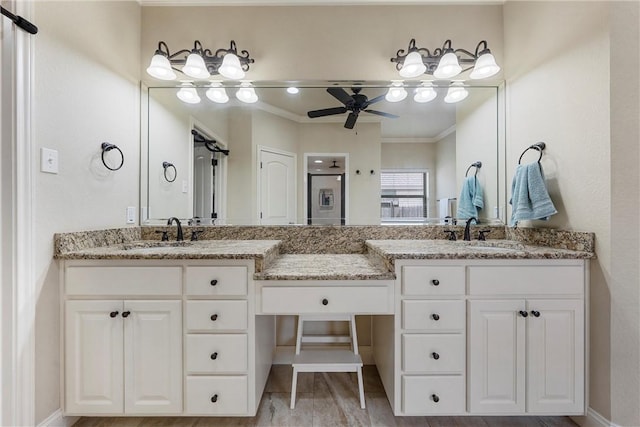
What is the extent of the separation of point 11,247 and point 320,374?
1792mm

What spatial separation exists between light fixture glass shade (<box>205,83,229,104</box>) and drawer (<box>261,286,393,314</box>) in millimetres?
1435

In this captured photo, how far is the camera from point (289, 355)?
2014mm

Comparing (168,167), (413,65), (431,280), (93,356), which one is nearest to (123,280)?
(93,356)

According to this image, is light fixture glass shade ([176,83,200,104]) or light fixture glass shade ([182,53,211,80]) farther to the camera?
light fixture glass shade ([176,83,200,104])

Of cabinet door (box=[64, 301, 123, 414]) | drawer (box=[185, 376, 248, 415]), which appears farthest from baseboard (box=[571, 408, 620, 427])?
cabinet door (box=[64, 301, 123, 414])

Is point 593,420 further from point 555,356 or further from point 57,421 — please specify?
point 57,421

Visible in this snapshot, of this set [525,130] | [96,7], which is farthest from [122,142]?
[525,130]

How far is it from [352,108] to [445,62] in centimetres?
66

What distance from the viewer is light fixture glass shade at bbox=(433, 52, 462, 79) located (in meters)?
1.81

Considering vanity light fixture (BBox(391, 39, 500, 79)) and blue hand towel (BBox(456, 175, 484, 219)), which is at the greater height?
vanity light fixture (BBox(391, 39, 500, 79))

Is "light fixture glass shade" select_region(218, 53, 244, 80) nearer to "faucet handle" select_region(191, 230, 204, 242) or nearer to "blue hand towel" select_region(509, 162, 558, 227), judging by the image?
"faucet handle" select_region(191, 230, 204, 242)

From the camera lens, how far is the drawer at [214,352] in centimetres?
133

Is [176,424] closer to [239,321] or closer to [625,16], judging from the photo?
[239,321]

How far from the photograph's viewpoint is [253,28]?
1945 mm
